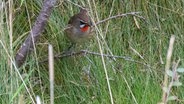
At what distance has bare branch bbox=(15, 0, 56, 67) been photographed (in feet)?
6.79

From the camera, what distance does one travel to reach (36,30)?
212 cm

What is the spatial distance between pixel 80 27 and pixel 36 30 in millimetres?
Result: 305

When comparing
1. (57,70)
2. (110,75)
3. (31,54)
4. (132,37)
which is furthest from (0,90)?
(132,37)

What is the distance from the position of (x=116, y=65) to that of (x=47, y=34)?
1.36ft

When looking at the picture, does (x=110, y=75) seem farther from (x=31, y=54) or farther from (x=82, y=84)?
(x=31, y=54)

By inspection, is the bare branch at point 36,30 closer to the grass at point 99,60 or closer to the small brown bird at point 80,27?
the grass at point 99,60

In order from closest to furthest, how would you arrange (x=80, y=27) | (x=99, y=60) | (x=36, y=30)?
(x=36, y=30) → (x=80, y=27) → (x=99, y=60)

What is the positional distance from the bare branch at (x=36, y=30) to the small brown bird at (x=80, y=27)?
0.26m

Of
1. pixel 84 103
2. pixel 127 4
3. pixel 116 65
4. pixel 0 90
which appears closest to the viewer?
pixel 0 90

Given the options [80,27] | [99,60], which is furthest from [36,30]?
[99,60]

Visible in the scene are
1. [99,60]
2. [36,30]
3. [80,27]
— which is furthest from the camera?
[99,60]

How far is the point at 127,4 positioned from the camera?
2.80 m

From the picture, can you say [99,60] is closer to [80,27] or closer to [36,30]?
[80,27]

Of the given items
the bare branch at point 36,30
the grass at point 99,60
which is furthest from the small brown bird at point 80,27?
the bare branch at point 36,30
